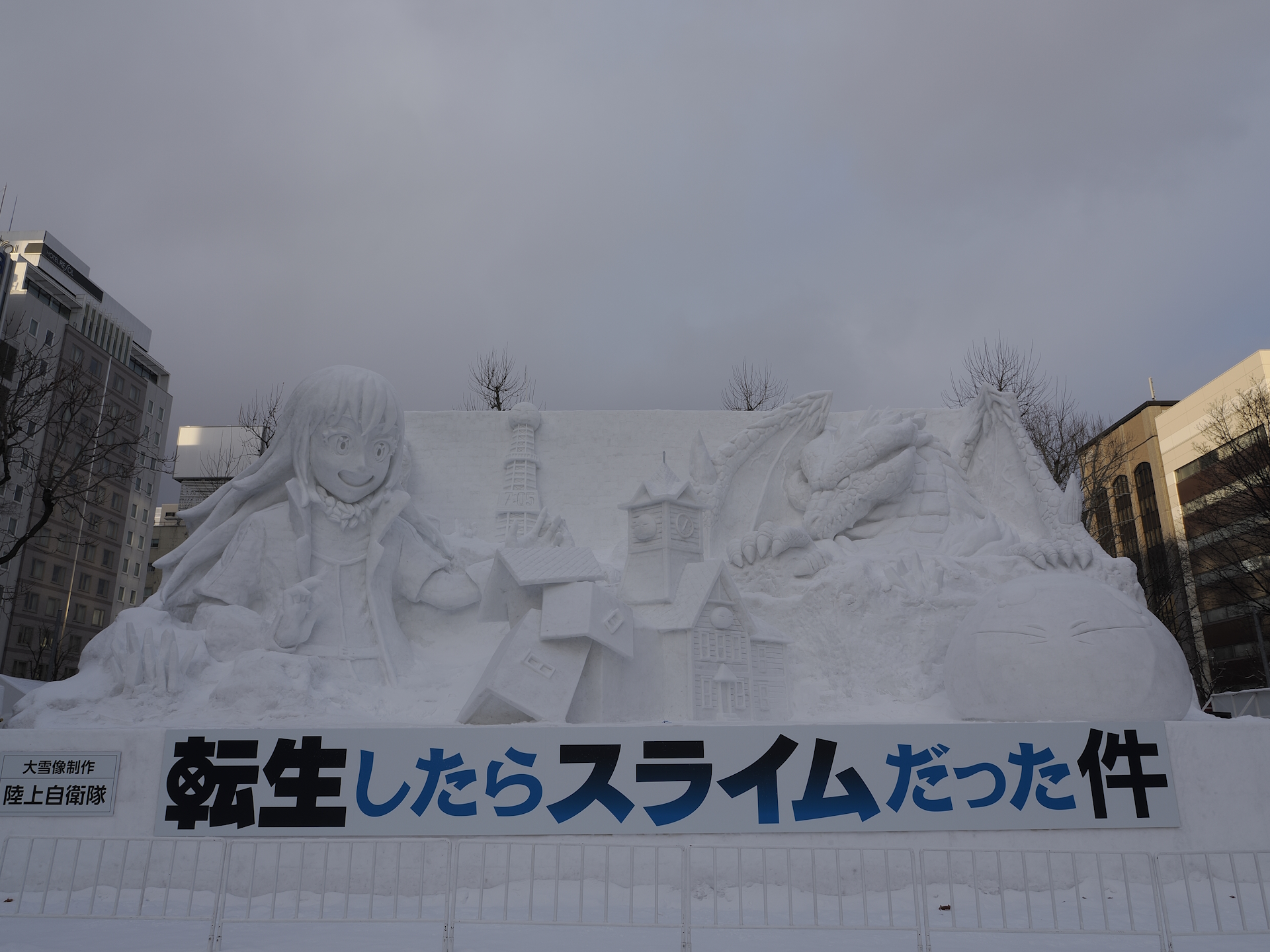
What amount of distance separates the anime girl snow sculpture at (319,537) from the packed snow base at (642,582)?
25 millimetres

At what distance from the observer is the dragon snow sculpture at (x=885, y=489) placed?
11.1 metres

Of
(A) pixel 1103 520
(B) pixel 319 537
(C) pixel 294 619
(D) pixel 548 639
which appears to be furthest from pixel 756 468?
(A) pixel 1103 520

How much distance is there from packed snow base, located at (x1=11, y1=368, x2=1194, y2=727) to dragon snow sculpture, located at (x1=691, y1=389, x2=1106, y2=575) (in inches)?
1.3

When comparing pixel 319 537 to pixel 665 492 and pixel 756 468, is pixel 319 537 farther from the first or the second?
pixel 756 468

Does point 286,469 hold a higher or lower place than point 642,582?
higher

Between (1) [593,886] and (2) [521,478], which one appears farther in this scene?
(2) [521,478]

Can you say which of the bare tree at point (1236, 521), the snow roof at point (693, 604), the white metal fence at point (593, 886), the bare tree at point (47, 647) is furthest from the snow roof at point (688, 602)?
the bare tree at point (47, 647)

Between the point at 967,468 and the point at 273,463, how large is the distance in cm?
883

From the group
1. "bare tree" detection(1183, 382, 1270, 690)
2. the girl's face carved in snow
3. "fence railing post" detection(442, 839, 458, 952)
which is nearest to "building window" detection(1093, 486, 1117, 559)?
"bare tree" detection(1183, 382, 1270, 690)

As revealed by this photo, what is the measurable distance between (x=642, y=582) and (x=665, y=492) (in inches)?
36.3

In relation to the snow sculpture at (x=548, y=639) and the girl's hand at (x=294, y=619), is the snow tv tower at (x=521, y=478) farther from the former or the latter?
the girl's hand at (x=294, y=619)

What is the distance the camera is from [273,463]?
920 centimetres

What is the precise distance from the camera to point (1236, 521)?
1880 centimetres

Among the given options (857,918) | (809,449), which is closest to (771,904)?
(857,918)
